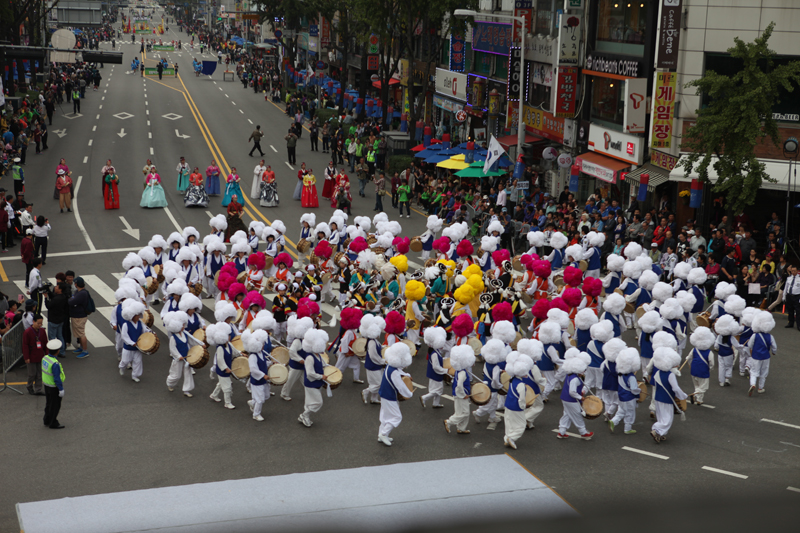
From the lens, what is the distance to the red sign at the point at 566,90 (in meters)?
29.5

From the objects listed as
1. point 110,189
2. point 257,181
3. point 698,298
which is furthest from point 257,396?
point 257,181

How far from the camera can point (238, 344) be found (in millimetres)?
13867

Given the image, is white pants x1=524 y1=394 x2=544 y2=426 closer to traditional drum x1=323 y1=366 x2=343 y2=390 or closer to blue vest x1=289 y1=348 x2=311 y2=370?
traditional drum x1=323 y1=366 x2=343 y2=390

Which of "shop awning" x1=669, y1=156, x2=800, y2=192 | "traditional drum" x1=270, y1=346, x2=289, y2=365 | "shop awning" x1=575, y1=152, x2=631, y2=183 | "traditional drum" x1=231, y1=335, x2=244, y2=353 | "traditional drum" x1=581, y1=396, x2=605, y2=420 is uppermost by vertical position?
"shop awning" x1=669, y1=156, x2=800, y2=192

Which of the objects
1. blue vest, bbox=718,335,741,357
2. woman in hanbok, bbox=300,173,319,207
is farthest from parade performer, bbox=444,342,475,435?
woman in hanbok, bbox=300,173,319,207

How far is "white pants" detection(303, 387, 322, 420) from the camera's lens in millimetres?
12961


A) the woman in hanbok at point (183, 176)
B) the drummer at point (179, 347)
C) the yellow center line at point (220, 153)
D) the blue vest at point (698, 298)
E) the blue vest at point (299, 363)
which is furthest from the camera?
the woman in hanbok at point (183, 176)

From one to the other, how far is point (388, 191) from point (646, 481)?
2553 centimetres

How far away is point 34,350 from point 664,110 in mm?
18127

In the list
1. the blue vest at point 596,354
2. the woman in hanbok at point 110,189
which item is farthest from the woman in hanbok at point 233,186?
the blue vest at point 596,354

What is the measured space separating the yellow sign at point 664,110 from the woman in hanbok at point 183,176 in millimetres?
18487

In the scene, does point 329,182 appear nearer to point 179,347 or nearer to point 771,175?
point 771,175

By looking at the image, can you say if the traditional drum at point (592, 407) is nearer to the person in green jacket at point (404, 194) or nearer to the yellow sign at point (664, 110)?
the yellow sign at point (664, 110)

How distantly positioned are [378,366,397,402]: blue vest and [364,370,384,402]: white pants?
129cm
